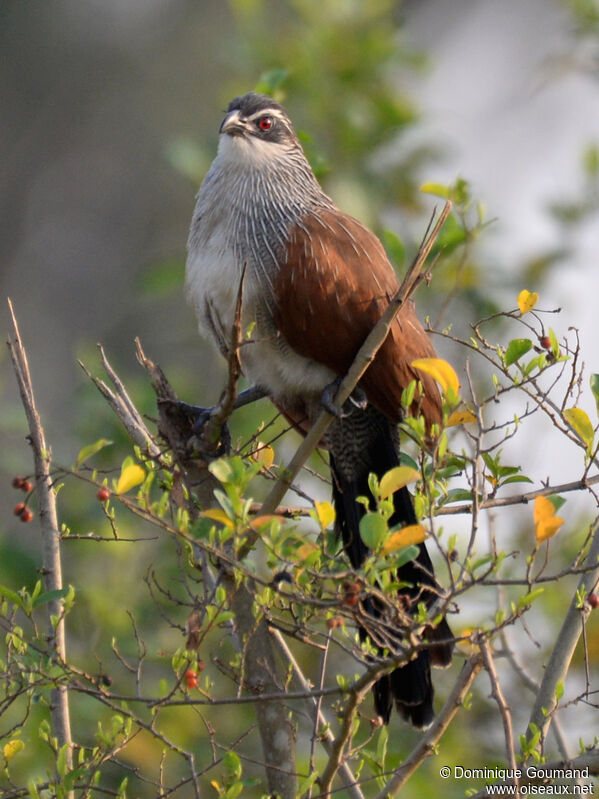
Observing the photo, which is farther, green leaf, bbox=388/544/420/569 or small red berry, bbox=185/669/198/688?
small red berry, bbox=185/669/198/688

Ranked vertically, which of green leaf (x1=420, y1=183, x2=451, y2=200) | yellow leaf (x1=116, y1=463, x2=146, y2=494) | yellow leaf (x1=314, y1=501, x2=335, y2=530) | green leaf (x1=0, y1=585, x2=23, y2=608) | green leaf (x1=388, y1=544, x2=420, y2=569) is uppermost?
green leaf (x1=420, y1=183, x2=451, y2=200)

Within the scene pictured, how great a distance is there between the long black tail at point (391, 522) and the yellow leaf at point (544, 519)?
0.54 m

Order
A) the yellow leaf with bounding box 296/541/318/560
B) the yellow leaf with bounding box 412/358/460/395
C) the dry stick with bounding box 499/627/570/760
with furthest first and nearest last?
the dry stick with bounding box 499/627/570/760
the yellow leaf with bounding box 412/358/460/395
the yellow leaf with bounding box 296/541/318/560

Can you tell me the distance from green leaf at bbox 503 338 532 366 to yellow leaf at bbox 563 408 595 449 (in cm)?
15

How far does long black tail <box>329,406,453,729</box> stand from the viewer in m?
2.36

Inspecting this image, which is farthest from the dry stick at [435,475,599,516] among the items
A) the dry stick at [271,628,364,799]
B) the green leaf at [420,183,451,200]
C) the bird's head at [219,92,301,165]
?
the bird's head at [219,92,301,165]

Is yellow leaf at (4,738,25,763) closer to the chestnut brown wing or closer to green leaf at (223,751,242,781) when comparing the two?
green leaf at (223,751,242,781)

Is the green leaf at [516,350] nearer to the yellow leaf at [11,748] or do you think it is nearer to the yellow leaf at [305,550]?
the yellow leaf at [305,550]

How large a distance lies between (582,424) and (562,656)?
1.51 ft

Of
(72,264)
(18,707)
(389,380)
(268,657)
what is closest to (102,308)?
(72,264)

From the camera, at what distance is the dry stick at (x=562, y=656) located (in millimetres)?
1848

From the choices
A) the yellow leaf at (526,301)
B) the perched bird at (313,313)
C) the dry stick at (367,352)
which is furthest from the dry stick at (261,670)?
the yellow leaf at (526,301)

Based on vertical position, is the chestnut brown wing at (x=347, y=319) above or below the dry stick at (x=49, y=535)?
above

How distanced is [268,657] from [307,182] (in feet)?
5.08
